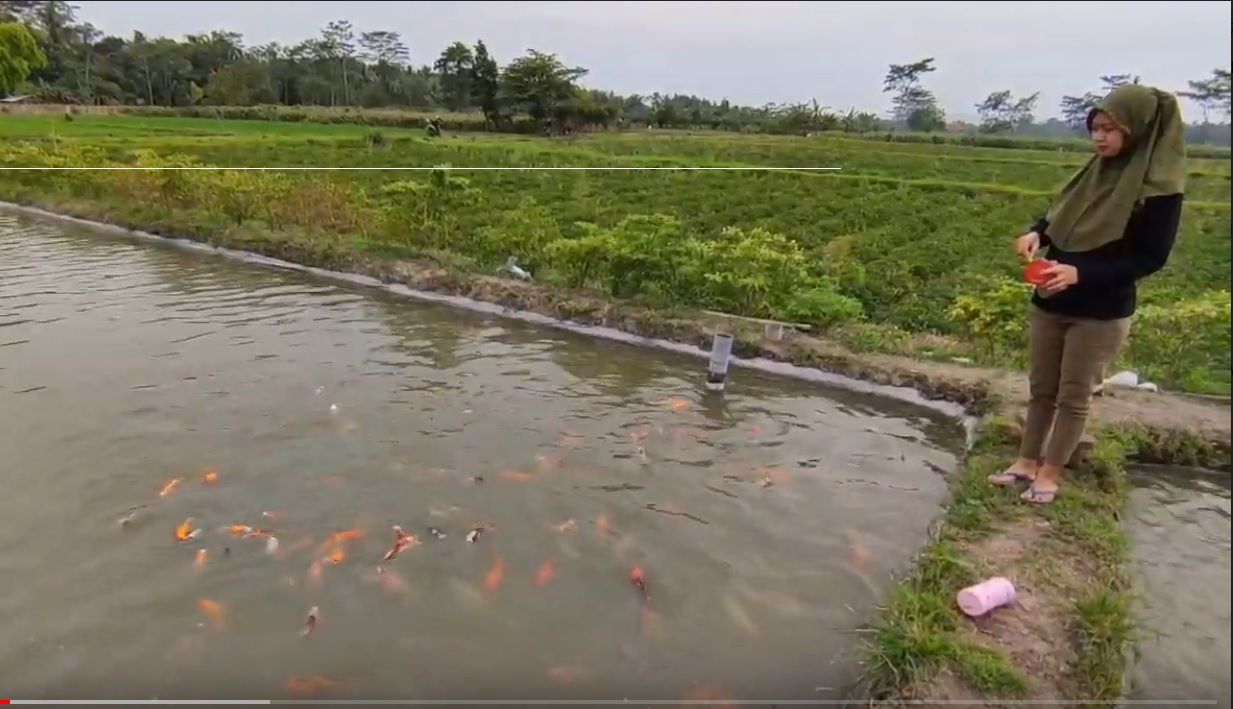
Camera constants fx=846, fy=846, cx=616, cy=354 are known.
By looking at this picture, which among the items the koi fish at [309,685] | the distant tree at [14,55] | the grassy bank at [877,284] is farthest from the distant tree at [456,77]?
the koi fish at [309,685]

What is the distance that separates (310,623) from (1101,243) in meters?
3.53

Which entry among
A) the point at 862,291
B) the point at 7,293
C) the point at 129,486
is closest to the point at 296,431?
the point at 129,486

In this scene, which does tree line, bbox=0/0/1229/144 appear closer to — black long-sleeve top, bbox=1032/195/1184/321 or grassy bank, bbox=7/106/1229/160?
grassy bank, bbox=7/106/1229/160

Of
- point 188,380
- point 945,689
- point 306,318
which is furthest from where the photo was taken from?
point 306,318

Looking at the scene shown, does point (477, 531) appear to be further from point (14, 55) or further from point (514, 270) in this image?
point (14, 55)

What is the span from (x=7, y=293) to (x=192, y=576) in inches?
249

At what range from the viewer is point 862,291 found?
8.98 m

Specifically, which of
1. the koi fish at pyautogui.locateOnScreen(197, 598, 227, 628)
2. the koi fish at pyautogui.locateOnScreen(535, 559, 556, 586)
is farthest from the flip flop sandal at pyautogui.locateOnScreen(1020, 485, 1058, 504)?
the koi fish at pyautogui.locateOnScreen(197, 598, 227, 628)

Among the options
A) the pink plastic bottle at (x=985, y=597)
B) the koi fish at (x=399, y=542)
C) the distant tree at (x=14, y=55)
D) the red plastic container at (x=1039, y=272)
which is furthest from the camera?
the distant tree at (x=14, y=55)

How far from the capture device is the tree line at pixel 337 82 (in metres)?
33.5

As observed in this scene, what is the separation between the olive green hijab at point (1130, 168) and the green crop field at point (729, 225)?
0.34 metres

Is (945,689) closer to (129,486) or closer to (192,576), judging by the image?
(192,576)

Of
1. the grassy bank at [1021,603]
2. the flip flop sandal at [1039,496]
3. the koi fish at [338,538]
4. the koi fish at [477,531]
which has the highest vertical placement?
the flip flop sandal at [1039,496]

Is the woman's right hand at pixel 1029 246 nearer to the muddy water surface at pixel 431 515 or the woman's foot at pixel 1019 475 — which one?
the woman's foot at pixel 1019 475
